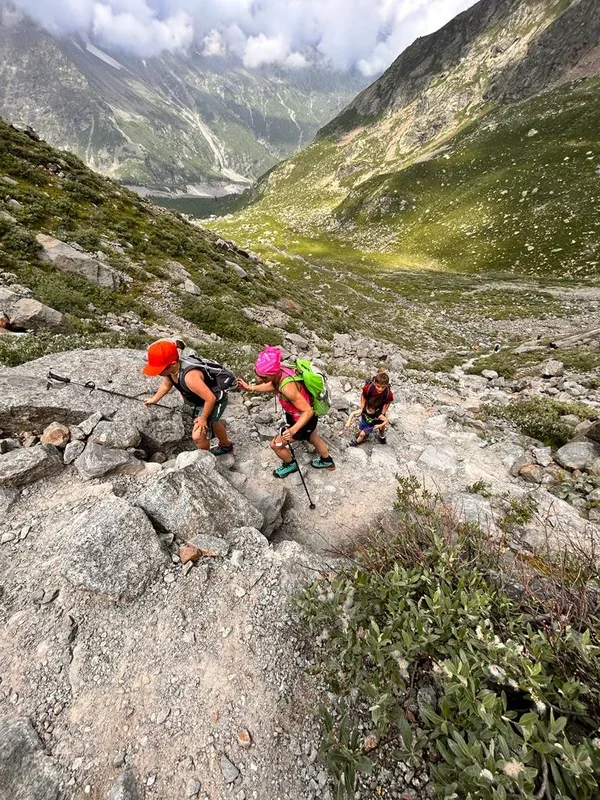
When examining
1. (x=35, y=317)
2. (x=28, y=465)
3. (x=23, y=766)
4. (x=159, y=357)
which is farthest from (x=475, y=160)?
(x=23, y=766)

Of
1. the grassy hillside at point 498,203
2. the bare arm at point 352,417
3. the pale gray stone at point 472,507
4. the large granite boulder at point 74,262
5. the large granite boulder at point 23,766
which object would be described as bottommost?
the large granite boulder at point 23,766

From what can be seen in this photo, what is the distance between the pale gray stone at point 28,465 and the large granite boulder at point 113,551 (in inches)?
52.3

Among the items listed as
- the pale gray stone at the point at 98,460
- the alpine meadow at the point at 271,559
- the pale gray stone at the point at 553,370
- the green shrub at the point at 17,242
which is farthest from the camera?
the pale gray stone at the point at 553,370

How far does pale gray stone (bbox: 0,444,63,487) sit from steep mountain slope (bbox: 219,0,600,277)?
206 ft

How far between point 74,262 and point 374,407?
15.9 m

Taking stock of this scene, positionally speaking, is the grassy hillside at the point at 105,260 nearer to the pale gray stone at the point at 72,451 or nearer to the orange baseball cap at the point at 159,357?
the pale gray stone at the point at 72,451

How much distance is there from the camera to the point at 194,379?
6309 millimetres

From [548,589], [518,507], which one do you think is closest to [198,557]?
[548,589]

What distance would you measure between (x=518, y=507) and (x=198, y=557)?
604 cm

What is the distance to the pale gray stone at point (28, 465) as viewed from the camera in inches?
210

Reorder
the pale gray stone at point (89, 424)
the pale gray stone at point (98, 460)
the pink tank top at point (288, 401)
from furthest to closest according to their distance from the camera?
the pink tank top at point (288, 401) → the pale gray stone at point (89, 424) → the pale gray stone at point (98, 460)

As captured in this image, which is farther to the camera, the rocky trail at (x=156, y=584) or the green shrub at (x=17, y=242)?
the green shrub at (x=17, y=242)

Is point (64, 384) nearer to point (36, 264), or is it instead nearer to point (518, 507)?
point (518, 507)

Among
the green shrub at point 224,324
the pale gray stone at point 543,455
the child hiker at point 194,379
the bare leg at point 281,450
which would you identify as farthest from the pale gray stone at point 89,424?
the green shrub at point 224,324
